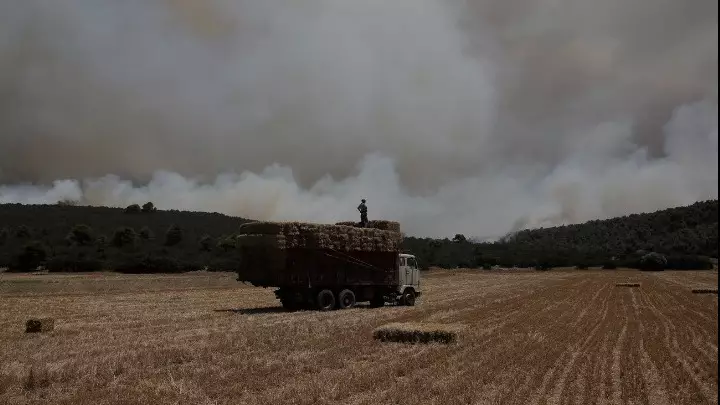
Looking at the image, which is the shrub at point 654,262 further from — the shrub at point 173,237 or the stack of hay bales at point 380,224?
the shrub at point 173,237

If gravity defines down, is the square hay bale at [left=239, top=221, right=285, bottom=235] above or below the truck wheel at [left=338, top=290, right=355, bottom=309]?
above

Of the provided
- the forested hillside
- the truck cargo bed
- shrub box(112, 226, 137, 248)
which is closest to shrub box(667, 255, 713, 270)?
the forested hillside

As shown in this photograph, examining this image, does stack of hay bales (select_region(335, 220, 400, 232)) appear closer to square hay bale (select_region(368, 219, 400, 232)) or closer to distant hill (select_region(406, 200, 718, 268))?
square hay bale (select_region(368, 219, 400, 232))

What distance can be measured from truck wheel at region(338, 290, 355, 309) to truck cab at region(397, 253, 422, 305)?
289 centimetres

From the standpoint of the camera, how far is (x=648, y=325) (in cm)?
2045

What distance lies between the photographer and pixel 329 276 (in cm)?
2698

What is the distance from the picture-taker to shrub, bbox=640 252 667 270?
8594 cm

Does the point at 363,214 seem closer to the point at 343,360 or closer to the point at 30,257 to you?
the point at 343,360

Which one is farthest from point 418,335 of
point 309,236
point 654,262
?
point 654,262

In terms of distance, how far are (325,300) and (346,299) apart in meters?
1.22

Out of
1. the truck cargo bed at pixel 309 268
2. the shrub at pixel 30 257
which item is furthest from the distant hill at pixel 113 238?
the truck cargo bed at pixel 309 268

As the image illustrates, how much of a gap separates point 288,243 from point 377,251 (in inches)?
205

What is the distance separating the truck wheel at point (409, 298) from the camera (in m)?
29.8

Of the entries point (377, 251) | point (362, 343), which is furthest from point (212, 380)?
point (377, 251)
